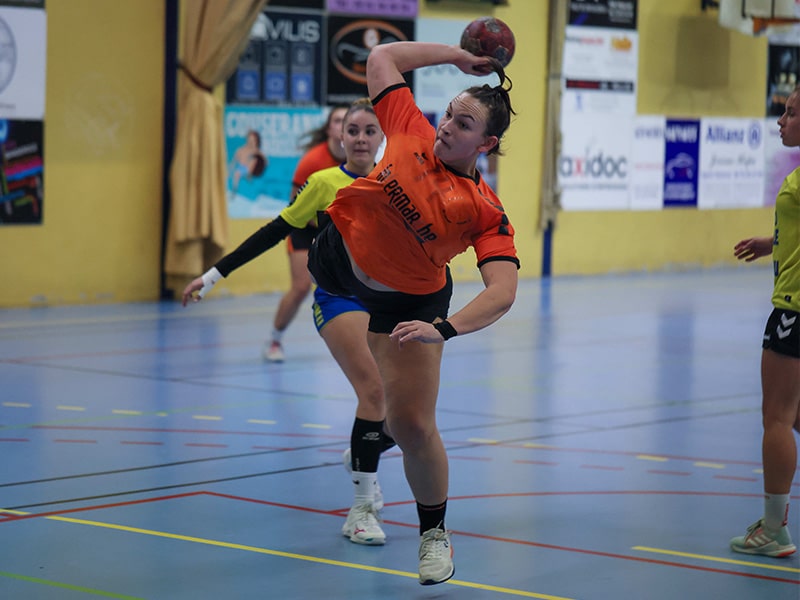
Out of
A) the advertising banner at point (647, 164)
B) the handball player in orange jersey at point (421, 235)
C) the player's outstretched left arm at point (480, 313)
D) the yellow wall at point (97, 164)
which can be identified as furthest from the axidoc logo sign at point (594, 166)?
the player's outstretched left arm at point (480, 313)

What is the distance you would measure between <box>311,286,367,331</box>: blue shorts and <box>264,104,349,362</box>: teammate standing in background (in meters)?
2.40

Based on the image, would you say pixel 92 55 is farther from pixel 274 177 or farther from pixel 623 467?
pixel 623 467

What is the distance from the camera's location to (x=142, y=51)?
1457 cm

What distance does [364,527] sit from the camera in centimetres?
555

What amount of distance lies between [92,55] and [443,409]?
6.93 metres

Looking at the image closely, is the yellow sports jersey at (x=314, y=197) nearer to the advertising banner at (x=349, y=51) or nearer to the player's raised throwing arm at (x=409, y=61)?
the player's raised throwing arm at (x=409, y=61)

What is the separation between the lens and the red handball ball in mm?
5270

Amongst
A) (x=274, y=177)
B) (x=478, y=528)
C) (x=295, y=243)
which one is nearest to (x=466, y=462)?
(x=478, y=528)

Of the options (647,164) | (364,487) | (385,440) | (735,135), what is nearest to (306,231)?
(385,440)

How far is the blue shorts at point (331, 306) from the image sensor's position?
6.02 meters

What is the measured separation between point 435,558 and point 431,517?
0.18 m

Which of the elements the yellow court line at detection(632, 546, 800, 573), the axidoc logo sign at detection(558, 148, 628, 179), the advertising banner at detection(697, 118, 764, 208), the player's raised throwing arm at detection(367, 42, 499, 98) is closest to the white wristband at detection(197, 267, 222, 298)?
the player's raised throwing arm at detection(367, 42, 499, 98)

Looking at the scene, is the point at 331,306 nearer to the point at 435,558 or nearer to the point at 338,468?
the point at 338,468

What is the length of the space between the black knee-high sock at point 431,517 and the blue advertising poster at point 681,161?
16083 millimetres
